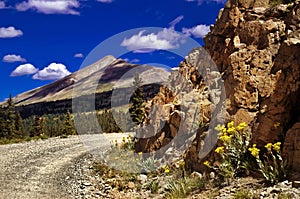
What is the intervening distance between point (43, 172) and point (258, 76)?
11.7 m

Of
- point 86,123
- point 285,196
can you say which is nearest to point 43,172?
point 285,196

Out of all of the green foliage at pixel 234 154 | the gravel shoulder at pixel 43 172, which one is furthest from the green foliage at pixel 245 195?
the gravel shoulder at pixel 43 172

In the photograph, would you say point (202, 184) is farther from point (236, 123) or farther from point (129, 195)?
point (129, 195)

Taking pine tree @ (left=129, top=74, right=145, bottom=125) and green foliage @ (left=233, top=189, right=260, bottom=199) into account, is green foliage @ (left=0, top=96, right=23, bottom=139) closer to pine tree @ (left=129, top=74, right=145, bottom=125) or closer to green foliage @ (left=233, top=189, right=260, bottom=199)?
pine tree @ (left=129, top=74, right=145, bottom=125)

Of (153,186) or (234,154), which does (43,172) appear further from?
(234,154)

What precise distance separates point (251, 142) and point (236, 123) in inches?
32.5

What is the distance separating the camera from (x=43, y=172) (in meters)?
17.2

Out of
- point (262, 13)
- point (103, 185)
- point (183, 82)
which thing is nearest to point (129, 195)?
point (103, 185)

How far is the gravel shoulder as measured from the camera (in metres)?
13.6

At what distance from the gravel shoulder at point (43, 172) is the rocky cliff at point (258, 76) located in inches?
189

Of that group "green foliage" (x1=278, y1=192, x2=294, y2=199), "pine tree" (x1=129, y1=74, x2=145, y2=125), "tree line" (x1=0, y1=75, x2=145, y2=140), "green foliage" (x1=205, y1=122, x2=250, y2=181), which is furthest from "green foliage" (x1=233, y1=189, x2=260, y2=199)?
"tree line" (x1=0, y1=75, x2=145, y2=140)

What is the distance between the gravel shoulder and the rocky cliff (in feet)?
15.7

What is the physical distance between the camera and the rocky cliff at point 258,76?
980 cm

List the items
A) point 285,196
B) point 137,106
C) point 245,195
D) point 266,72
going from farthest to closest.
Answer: point 137,106 → point 266,72 → point 245,195 → point 285,196
